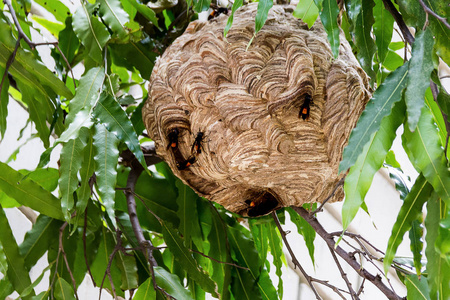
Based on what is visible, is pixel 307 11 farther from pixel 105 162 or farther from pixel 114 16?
pixel 105 162

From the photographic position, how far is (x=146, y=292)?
143 centimetres

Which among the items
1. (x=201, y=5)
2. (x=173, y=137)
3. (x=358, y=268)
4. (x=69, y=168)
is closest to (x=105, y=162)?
(x=69, y=168)

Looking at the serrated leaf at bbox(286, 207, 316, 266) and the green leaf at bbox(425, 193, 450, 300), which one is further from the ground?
the serrated leaf at bbox(286, 207, 316, 266)

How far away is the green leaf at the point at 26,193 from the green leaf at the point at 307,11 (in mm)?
651

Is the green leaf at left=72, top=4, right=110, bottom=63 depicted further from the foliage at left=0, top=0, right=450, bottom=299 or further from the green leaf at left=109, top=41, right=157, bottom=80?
the green leaf at left=109, top=41, right=157, bottom=80

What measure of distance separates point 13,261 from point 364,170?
0.84 metres

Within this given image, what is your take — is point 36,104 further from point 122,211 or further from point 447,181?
point 447,181

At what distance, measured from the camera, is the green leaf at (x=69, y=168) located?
1212mm

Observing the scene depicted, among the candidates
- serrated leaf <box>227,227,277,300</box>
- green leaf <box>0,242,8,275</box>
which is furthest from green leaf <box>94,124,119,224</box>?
serrated leaf <box>227,227,277,300</box>

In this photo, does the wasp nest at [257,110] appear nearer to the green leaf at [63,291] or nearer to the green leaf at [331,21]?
the green leaf at [331,21]

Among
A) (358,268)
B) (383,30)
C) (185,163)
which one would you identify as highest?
(383,30)

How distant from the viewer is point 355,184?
96cm

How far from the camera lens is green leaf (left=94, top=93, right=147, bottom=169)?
1.25 m

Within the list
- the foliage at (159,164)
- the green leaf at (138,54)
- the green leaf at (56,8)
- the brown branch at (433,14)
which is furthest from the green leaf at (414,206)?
the green leaf at (56,8)
